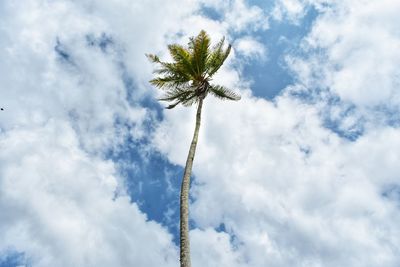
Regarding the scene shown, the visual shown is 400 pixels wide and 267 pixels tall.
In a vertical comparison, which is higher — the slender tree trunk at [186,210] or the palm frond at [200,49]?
the palm frond at [200,49]

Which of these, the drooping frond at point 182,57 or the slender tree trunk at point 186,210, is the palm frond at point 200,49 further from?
the slender tree trunk at point 186,210

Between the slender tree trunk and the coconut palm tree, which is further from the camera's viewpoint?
the coconut palm tree

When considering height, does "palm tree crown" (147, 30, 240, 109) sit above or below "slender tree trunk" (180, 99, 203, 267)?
above

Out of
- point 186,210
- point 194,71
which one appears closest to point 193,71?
point 194,71

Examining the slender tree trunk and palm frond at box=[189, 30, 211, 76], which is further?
palm frond at box=[189, 30, 211, 76]

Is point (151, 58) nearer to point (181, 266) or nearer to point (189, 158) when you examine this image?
point (189, 158)

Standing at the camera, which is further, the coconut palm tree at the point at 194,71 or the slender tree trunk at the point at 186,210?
the coconut palm tree at the point at 194,71

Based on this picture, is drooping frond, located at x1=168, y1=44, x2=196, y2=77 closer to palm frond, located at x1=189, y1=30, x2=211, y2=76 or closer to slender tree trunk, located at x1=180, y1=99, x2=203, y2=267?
palm frond, located at x1=189, y1=30, x2=211, y2=76

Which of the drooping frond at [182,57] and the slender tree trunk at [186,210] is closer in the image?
the slender tree trunk at [186,210]

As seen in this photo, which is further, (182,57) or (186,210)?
(182,57)

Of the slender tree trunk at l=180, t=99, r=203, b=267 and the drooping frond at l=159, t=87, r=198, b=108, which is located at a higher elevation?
the drooping frond at l=159, t=87, r=198, b=108

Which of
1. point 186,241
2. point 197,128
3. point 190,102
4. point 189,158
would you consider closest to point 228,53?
point 190,102

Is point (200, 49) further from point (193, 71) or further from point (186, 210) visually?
point (186, 210)

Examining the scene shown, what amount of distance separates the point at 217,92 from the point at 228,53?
2.53 m
